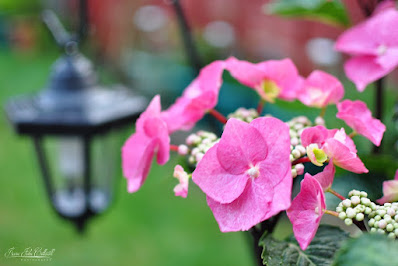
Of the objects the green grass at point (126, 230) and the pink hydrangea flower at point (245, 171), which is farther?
the green grass at point (126, 230)

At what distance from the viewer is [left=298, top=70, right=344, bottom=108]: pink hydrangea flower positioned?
509 millimetres

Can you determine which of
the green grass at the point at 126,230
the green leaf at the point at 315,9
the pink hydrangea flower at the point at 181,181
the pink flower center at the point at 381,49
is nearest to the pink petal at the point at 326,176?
the pink hydrangea flower at the point at 181,181

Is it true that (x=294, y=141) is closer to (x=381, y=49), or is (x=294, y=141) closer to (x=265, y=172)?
(x=265, y=172)

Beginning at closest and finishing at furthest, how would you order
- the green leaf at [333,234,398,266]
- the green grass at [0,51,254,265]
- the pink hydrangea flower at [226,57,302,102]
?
1. the green leaf at [333,234,398,266]
2. the pink hydrangea flower at [226,57,302,102]
3. the green grass at [0,51,254,265]

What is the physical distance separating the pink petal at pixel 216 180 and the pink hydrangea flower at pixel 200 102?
12 cm

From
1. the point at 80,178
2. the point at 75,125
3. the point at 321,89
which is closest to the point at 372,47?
the point at 321,89

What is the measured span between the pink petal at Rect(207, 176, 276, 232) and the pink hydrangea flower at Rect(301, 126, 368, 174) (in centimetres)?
6

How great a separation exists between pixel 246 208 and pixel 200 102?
Result: 156mm

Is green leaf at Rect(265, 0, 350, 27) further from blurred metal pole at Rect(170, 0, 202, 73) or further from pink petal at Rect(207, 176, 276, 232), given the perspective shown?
pink petal at Rect(207, 176, 276, 232)

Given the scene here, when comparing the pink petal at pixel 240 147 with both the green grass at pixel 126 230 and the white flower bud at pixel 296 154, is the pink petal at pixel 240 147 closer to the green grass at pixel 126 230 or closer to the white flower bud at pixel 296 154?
the white flower bud at pixel 296 154

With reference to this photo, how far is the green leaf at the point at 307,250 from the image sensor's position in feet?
1.52

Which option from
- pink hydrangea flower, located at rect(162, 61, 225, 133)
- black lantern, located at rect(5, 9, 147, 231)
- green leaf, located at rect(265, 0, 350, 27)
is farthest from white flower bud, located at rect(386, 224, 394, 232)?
black lantern, located at rect(5, 9, 147, 231)

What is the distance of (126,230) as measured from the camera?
2.53m

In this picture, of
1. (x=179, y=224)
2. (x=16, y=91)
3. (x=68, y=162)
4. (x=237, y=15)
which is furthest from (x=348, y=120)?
(x=16, y=91)
